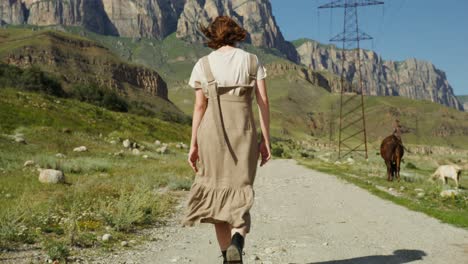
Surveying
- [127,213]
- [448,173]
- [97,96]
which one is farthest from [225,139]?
[97,96]

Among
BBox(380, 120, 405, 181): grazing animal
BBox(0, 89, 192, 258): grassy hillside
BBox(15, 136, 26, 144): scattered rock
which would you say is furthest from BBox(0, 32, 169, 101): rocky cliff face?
BBox(380, 120, 405, 181): grazing animal

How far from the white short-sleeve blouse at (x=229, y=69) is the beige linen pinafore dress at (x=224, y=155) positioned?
51 millimetres

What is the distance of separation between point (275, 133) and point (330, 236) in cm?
18824

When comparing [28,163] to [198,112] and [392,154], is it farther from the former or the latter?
[198,112]

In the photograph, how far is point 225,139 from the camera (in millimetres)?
5254

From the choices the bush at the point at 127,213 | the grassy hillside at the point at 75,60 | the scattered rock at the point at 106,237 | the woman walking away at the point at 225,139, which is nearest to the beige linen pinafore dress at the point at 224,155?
the woman walking away at the point at 225,139

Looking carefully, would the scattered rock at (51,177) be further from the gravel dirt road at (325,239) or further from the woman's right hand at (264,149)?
the woman's right hand at (264,149)

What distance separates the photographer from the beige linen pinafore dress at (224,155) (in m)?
A: 5.20

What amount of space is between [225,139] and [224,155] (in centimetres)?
17

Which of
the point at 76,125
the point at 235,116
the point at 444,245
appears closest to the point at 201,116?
the point at 235,116

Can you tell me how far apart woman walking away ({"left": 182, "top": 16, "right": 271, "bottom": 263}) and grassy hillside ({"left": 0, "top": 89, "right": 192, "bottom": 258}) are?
6.83ft

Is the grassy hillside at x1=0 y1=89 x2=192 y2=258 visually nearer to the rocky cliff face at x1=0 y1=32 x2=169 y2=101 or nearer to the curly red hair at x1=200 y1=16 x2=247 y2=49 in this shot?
the curly red hair at x1=200 y1=16 x2=247 y2=49

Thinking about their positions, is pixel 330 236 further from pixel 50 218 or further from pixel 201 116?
pixel 50 218

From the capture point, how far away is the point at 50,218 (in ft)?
28.6
